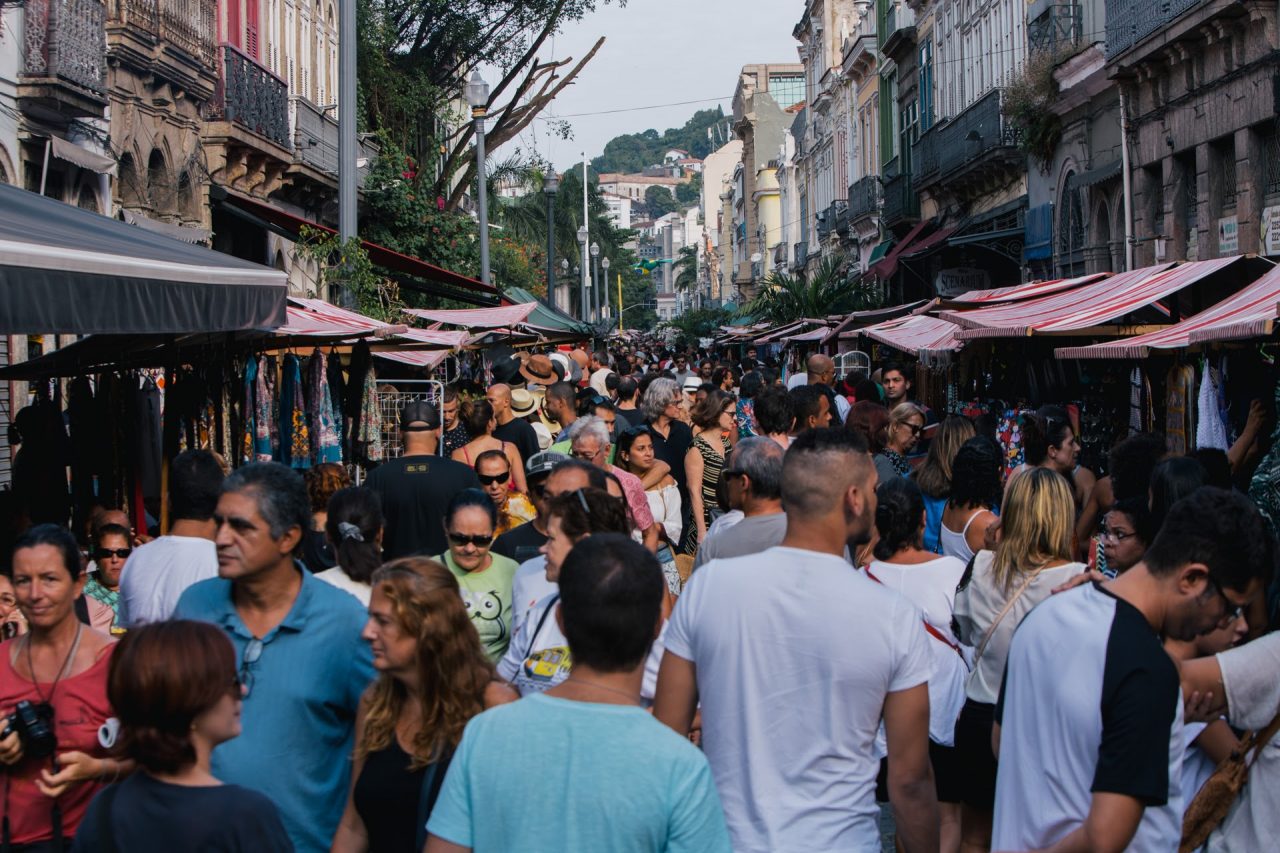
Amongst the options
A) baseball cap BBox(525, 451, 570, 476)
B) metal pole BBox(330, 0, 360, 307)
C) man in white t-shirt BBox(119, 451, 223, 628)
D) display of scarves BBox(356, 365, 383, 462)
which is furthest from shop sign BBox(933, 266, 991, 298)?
man in white t-shirt BBox(119, 451, 223, 628)

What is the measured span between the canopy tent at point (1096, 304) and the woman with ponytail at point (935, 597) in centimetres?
569

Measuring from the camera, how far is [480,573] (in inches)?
226

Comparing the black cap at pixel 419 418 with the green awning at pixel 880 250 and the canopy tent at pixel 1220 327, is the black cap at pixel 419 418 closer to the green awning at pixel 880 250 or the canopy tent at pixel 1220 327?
the canopy tent at pixel 1220 327

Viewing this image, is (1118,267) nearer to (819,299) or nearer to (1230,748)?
(819,299)

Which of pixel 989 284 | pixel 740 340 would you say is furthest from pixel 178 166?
pixel 740 340

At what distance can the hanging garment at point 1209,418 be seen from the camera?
9.61 meters

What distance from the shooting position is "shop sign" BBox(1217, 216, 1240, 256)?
1788cm

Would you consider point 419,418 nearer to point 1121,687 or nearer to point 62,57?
point 1121,687

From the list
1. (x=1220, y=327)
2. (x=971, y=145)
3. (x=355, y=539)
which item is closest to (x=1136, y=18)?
(x=971, y=145)

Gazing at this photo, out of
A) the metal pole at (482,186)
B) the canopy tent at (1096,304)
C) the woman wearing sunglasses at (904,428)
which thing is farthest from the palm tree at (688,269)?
the woman wearing sunglasses at (904,428)

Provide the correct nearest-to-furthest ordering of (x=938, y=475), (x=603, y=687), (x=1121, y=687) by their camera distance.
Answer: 1. (x=603, y=687)
2. (x=1121, y=687)
3. (x=938, y=475)

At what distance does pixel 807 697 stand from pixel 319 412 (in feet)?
26.5

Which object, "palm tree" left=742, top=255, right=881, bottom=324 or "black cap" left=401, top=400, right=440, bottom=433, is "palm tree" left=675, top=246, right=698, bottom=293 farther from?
"black cap" left=401, top=400, right=440, bottom=433

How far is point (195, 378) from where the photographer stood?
10.0 meters
